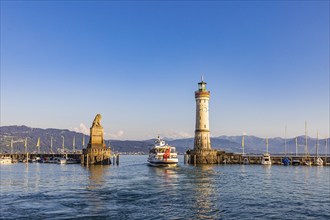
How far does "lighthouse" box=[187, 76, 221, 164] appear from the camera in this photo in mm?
128250

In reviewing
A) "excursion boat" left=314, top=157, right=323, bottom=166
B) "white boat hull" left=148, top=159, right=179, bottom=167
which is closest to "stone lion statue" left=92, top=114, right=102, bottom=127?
"white boat hull" left=148, top=159, right=179, bottom=167

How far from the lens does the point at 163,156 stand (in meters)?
114

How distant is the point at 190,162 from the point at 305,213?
3612 inches

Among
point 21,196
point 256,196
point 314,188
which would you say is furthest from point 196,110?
point 21,196

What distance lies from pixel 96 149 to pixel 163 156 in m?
28.5

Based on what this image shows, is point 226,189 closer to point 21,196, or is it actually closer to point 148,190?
point 148,190

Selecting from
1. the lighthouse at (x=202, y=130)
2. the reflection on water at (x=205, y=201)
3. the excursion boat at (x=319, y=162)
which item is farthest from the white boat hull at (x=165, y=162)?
the excursion boat at (x=319, y=162)

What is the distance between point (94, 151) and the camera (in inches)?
5054

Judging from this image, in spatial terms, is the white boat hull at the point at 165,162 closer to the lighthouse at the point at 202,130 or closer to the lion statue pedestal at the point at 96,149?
the lighthouse at the point at 202,130

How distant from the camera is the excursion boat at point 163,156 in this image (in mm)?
112875

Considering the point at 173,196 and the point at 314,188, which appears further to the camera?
the point at 314,188

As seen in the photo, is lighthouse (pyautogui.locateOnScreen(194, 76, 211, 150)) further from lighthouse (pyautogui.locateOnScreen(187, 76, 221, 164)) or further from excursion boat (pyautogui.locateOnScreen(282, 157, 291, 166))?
excursion boat (pyautogui.locateOnScreen(282, 157, 291, 166))

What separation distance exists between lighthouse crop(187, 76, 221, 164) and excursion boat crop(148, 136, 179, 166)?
13.0 metres

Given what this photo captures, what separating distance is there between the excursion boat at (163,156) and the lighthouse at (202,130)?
1302 centimetres
